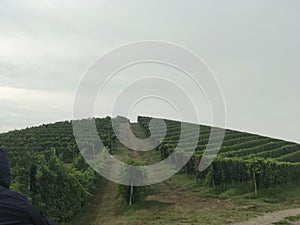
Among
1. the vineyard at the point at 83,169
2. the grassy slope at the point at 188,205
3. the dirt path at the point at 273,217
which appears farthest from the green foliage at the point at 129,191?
the dirt path at the point at 273,217

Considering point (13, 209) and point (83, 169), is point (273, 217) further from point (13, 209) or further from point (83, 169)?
point (13, 209)

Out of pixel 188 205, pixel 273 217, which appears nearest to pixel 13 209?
pixel 273 217

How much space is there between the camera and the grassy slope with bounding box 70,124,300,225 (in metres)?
15.9

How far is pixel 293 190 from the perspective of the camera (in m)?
23.8

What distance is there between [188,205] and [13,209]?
729 inches

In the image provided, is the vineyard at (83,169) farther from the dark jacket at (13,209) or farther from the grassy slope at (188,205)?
the dark jacket at (13,209)

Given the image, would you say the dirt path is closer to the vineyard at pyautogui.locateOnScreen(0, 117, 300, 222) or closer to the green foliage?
the vineyard at pyautogui.locateOnScreen(0, 117, 300, 222)

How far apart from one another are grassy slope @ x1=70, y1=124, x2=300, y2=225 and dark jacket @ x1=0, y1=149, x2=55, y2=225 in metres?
13.4

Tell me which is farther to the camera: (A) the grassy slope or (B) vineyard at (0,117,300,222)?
(A) the grassy slope

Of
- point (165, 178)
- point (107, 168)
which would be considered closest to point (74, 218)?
point (107, 168)

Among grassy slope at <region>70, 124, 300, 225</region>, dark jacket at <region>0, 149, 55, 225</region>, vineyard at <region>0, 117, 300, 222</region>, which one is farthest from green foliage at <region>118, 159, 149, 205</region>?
dark jacket at <region>0, 149, 55, 225</region>

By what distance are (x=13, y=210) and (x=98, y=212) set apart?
17.8m

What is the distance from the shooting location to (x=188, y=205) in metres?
19.6

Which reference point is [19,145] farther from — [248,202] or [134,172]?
[248,202]
